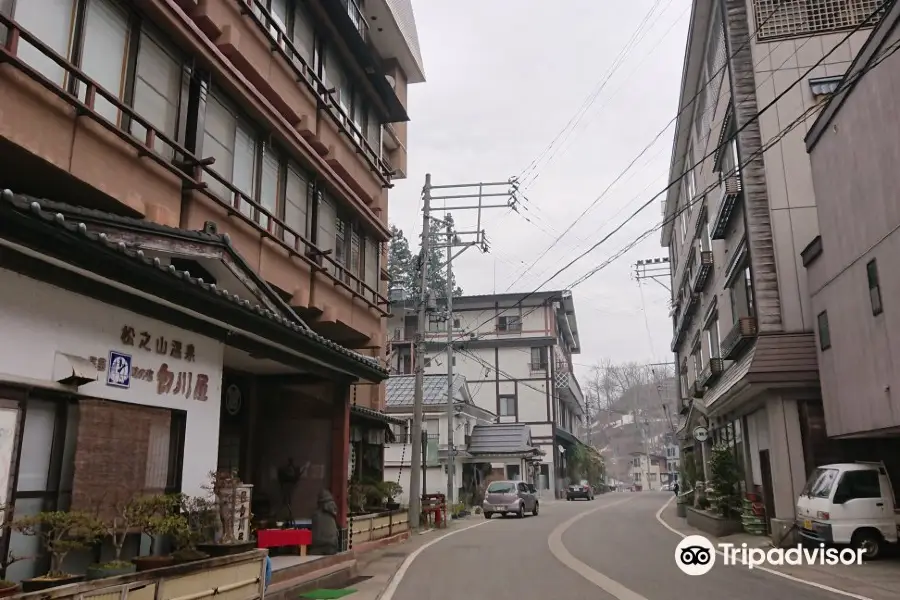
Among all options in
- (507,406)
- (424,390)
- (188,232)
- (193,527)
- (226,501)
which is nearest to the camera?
(193,527)

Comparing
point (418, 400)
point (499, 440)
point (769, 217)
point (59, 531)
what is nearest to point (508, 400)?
point (499, 440)

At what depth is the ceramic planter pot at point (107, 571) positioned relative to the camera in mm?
6937

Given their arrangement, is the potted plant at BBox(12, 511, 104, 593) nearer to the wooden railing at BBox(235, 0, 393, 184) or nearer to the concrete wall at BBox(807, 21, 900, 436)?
the wooden railing at BBox(235, 0, 393, 184)

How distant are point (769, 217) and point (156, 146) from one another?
1668 centimetres

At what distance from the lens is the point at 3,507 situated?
646 centimetres

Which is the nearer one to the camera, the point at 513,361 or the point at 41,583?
the point at 41,583

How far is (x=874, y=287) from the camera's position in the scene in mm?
14961

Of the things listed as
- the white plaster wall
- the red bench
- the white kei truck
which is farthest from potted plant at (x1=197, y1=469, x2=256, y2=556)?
the white kei truck

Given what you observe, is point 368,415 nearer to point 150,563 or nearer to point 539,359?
point 150,563

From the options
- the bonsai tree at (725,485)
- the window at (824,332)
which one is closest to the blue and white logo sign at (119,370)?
the window at (824,332)

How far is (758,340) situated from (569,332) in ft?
174

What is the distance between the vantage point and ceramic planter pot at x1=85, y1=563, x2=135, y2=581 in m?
6.94

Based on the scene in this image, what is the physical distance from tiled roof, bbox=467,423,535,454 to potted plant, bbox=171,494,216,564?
36992 mm

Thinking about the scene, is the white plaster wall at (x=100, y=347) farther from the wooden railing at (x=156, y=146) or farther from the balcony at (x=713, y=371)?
the balcony at (x=713, y=371)
